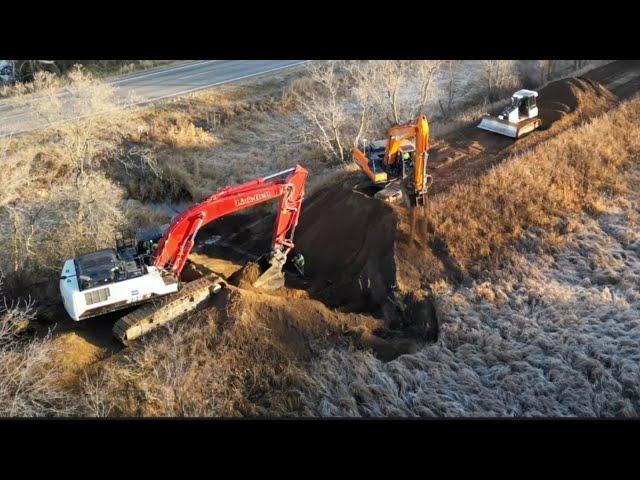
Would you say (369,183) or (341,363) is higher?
(369,183)

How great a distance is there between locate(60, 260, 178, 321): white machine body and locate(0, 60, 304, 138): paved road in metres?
14.1

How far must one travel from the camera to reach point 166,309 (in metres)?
14.5

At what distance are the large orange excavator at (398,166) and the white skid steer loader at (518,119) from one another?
5.77 metres

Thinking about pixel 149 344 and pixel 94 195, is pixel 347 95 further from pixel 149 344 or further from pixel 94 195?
pixel 149 344

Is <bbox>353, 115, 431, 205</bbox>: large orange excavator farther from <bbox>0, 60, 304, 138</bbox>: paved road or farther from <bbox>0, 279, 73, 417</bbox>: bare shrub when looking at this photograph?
<bbox>0, 60, 304, 138</bbox>: paved road

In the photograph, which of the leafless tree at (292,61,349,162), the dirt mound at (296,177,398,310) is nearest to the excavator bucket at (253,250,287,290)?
the dirt mound at (296,177,398,310)

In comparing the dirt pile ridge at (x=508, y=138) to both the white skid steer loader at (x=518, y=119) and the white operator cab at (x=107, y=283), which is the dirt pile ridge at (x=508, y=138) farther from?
the white operator cab at (x=107, y=283)

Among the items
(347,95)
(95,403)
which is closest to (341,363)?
(95,403)

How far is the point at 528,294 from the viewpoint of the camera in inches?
652

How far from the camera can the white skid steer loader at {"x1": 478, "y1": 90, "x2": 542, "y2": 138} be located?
24.2m

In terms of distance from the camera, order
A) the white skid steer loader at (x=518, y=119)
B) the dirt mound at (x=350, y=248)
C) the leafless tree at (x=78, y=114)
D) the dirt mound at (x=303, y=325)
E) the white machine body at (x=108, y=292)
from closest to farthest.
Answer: the white machine body at (x=108, y=292) → the dirt mound at (x=303, y=325) → the dirt mound at (x=350, y=248) → the leafless tree at (x=78, y=114) → the white skid steer loader at (x=518, y=119)

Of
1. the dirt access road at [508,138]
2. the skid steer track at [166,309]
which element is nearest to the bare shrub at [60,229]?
the skid steer track at [166,309]

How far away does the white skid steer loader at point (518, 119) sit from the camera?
2416 cm
